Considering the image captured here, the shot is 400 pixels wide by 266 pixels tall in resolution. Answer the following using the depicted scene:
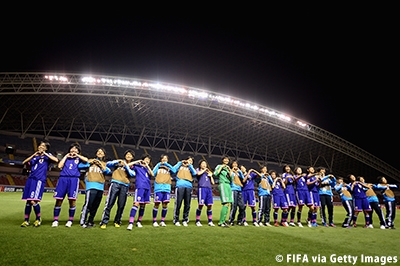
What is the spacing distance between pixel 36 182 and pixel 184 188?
362 centimetres

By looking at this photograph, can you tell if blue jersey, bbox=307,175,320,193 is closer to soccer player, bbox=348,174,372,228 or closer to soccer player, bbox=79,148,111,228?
soccer player, bbox=348,174,372,228

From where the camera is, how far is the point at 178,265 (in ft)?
10.2

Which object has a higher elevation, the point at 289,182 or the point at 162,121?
the point at 162,121

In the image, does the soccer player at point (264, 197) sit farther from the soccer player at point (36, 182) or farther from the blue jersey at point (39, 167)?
the blue jersey at point (39, 167)

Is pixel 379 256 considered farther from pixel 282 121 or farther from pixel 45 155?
pixel 282 121

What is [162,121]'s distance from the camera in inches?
1307

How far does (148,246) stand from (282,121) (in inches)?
1155

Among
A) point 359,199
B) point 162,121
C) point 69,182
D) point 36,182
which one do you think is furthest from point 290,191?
point 162,121

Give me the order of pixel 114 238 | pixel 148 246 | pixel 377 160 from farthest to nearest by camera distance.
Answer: pixel 377 160, pixel 114 238, pixel 148 246

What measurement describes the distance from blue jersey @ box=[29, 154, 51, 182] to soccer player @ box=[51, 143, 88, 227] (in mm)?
400

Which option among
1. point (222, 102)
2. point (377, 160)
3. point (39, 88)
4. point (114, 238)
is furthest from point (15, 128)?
point (377, 160)

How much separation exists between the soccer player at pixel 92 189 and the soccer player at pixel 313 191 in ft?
22.1

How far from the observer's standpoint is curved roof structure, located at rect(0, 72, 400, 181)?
78.7ft

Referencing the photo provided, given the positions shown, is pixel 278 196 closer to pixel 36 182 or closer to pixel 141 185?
pixel 141 185
